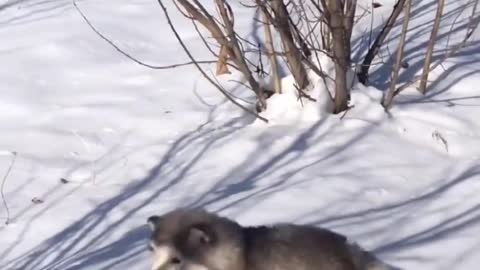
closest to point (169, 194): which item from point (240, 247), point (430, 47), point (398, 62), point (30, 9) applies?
point (398, 62)

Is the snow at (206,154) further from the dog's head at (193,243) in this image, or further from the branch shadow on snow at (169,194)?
the dog's head at (193,243)

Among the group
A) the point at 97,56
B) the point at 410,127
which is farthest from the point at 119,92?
the point at 410,127

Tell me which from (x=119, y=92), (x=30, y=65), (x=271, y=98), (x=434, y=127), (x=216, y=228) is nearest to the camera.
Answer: (x=216, y=228)

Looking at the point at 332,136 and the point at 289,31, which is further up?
the point at 289,31

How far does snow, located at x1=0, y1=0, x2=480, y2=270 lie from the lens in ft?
17.8

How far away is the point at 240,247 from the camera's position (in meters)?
3.87

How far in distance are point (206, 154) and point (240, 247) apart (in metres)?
2.75

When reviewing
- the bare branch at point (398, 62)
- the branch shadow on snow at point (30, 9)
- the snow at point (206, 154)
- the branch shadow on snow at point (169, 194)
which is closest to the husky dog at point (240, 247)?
the snow at point (206, 154)

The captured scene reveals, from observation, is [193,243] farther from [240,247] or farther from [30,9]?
[30,9]

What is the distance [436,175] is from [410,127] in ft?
2.23

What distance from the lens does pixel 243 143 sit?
666cm

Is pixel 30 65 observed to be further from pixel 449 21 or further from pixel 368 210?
pixel 368 210

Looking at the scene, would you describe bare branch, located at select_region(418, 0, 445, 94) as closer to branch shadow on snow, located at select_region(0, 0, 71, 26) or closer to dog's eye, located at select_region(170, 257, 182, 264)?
dog's eye, located at select_region(170, 257, 182, 264)

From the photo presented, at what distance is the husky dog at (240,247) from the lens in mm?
3762
